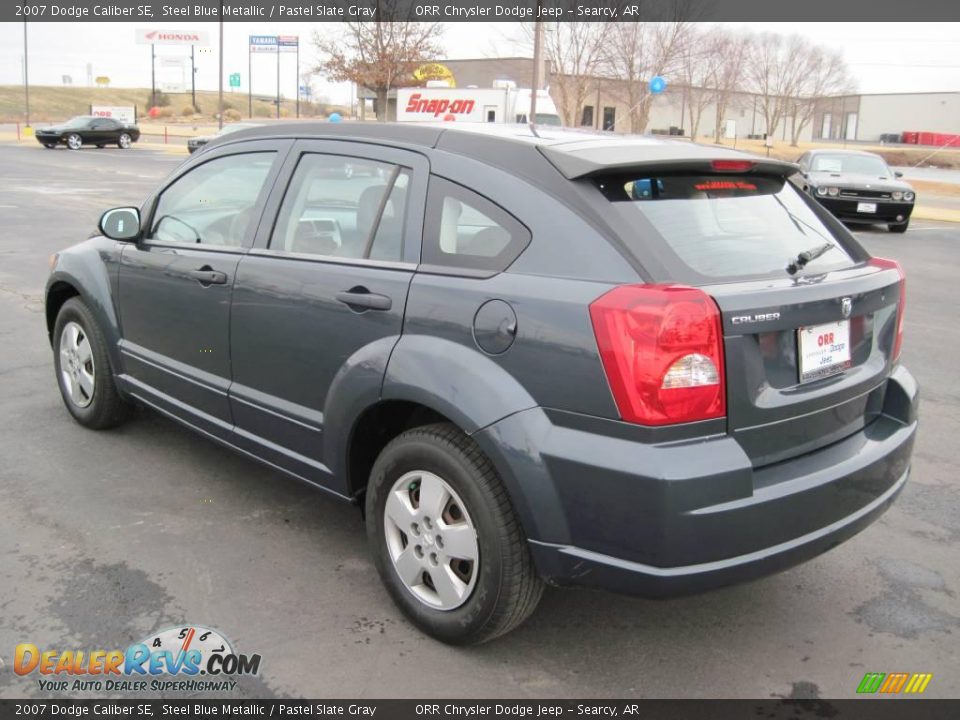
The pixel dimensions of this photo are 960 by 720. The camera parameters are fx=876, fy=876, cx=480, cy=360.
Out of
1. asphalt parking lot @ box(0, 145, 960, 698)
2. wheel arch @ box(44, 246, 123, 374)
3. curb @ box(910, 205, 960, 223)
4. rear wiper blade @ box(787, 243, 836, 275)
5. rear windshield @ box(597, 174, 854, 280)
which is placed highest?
rear windshield @ box(597, 174, 854, 280)

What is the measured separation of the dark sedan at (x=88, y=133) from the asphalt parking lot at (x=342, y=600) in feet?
133

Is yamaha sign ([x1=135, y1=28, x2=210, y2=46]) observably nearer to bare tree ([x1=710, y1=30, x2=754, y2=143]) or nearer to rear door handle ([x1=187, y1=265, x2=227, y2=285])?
bare tree ([x1=710, y1=30, x2=754, y2=143])

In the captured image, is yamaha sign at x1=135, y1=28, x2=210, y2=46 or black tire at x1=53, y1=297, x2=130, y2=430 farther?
yamaha sign at x1=135, y1=28, x2=210, y2=46

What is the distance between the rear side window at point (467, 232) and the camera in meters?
2.84

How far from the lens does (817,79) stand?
66625mm

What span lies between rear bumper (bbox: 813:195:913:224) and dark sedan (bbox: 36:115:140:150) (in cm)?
3573

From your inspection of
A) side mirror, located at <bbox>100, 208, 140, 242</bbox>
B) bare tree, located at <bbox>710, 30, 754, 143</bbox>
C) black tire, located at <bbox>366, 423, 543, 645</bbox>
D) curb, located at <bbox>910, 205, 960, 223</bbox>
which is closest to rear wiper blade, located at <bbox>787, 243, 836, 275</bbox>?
black tire, located at <bbox>366, 423, 543, 645</bbox>

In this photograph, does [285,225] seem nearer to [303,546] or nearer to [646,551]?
[303,546]

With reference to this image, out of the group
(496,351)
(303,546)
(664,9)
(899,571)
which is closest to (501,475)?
(496,351)

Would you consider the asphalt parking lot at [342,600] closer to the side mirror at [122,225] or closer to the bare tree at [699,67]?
the side mirror at [122,225]

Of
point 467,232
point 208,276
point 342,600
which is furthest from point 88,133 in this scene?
point 467,232

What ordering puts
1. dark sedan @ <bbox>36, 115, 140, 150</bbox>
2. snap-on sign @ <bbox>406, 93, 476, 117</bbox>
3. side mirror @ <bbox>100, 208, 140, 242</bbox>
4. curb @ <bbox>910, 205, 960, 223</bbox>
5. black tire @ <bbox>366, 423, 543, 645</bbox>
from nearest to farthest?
1. black tire @ <bbox>366, 423, 543, 645</bbox>
2. side mirror @ <bbox>100, 208, 140, 242</bbox>
3. curb @ <bbox>910, 205, 960, 223</bbox>
4. snap-on sign @ <bbox>406, 93, 476, 117</bbox>
5. dark sedan @ <bbox>36, 115, 140, 150</bbox>
